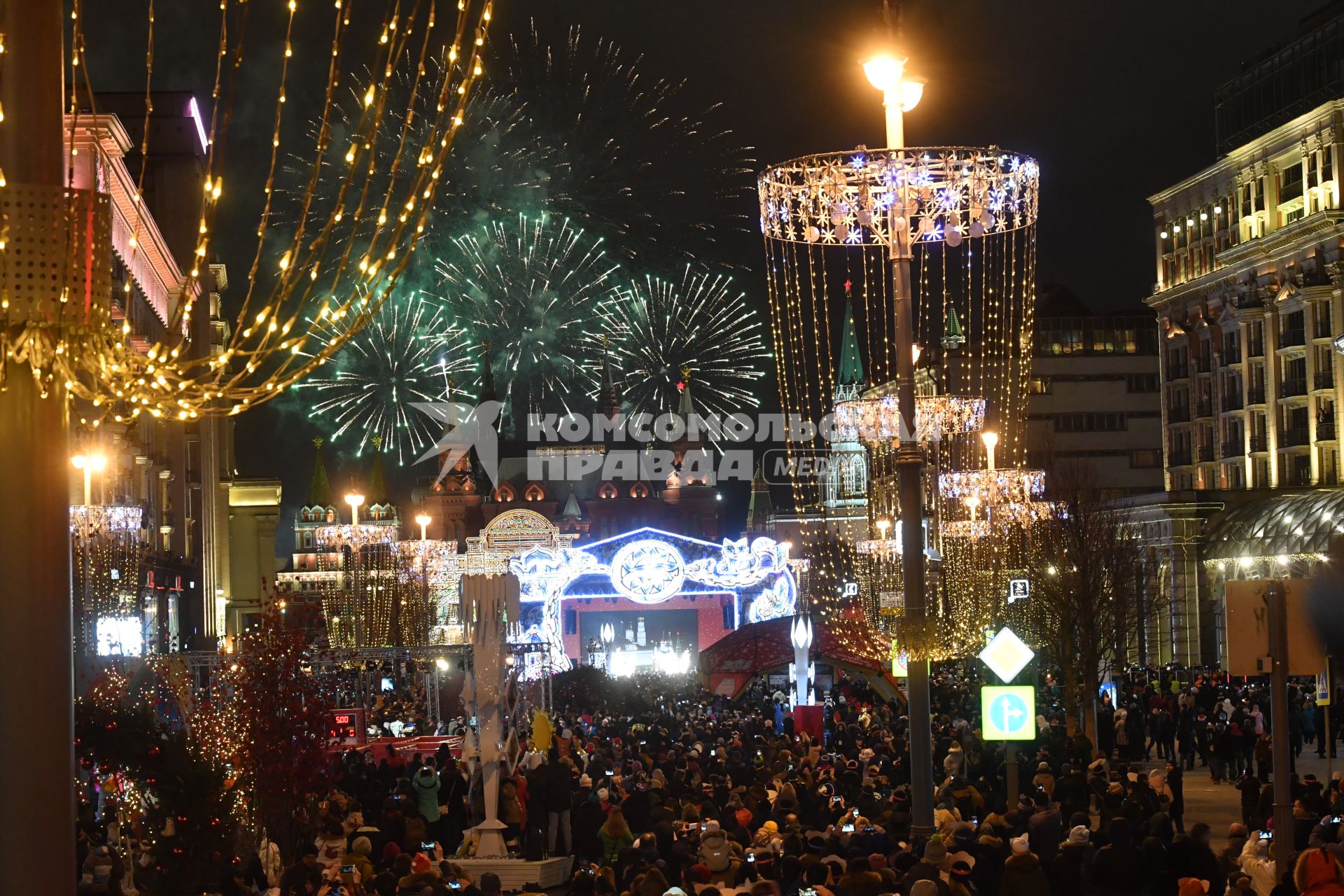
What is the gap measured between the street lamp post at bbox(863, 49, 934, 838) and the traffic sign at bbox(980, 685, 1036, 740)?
0.82 metres

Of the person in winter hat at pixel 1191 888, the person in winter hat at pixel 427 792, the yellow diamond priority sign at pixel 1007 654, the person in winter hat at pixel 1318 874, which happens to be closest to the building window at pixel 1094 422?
the person in winter hat at pixel 427 792

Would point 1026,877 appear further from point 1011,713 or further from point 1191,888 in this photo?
point 1011,713

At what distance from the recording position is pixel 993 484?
128 ft

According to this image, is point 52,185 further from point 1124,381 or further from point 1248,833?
point 1124,381

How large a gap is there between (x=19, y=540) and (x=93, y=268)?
2.91 ft

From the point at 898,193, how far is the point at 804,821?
20.7 feet

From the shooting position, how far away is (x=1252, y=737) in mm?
27969

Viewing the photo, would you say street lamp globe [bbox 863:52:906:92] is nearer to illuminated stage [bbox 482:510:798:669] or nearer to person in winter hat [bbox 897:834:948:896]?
person in winter hat [bbox 897:834:948:896]

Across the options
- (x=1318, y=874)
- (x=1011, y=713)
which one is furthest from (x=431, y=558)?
(x=1318, y=874)

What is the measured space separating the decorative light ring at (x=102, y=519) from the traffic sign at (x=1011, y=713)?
48.9 feet

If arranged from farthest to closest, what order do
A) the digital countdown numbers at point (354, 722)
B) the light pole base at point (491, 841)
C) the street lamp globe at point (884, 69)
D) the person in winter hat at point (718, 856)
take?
the digital countdown numbers at point (354, 722) → the light pole base at point (491, 841) → the street lamp globe at point (884, 69) → the person in winter hat at point (718, 856)

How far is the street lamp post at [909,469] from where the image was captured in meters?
14.0

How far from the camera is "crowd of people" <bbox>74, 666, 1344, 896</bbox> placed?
12297mm

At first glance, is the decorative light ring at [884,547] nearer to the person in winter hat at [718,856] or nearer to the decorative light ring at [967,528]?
the decorative light ring at [967,528]
